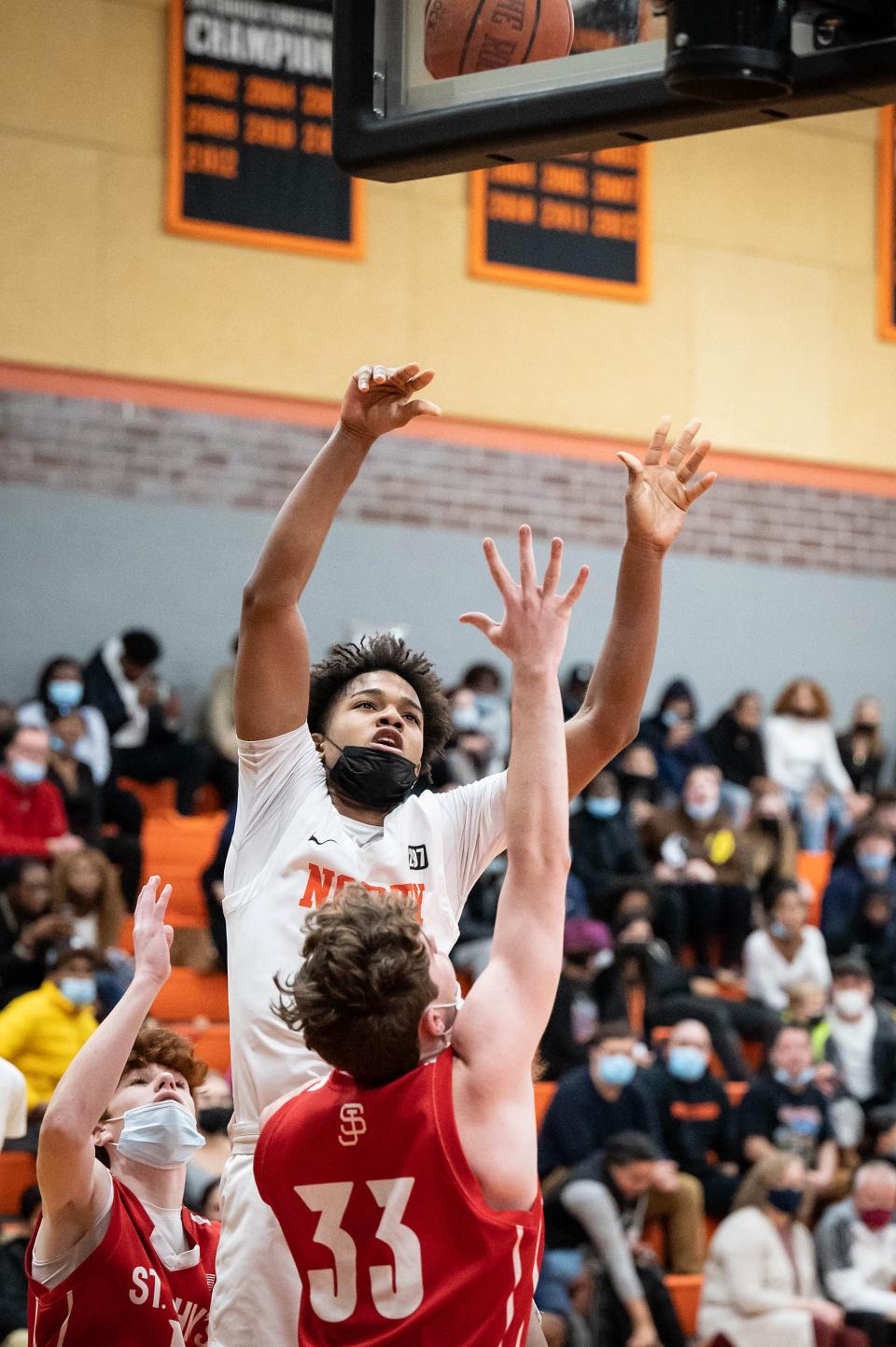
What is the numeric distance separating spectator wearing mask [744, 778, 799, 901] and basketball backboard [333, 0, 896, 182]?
8804mm

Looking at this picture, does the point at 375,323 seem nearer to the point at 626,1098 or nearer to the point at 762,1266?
the point at 626,1098

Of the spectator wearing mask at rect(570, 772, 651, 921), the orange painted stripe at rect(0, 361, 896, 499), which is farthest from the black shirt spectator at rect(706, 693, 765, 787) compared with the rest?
the orange painted stripe at rect(0, 361, 896, 499)

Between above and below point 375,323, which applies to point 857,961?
below

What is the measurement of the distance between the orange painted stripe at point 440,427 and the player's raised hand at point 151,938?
880 centimetres

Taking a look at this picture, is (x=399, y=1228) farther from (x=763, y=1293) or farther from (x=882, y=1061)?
(x=882, y=1061)

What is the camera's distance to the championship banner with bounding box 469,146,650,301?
1295cm

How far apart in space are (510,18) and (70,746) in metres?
7.68

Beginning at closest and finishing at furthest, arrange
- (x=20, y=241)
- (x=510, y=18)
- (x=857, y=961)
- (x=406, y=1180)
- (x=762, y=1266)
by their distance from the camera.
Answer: (x=406, y=1180) → (x=510, y=18) → (x=762, y=1266) → (x=857, y=961) → (x=20, y=241)

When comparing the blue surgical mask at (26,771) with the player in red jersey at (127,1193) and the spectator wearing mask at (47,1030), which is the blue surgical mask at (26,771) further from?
the player in red jersey at (127,1193)

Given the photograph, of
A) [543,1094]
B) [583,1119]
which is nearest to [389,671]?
[583,1119]

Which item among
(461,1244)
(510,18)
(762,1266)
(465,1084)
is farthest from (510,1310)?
(762,1266)

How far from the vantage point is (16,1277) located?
710cm

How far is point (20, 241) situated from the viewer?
11.6 meters

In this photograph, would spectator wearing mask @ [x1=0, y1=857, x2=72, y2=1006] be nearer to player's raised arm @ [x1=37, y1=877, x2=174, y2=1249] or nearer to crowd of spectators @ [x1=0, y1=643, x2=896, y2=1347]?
crowd of spectators @ [x1=0, y1=643, x2=896, y2=1347]
